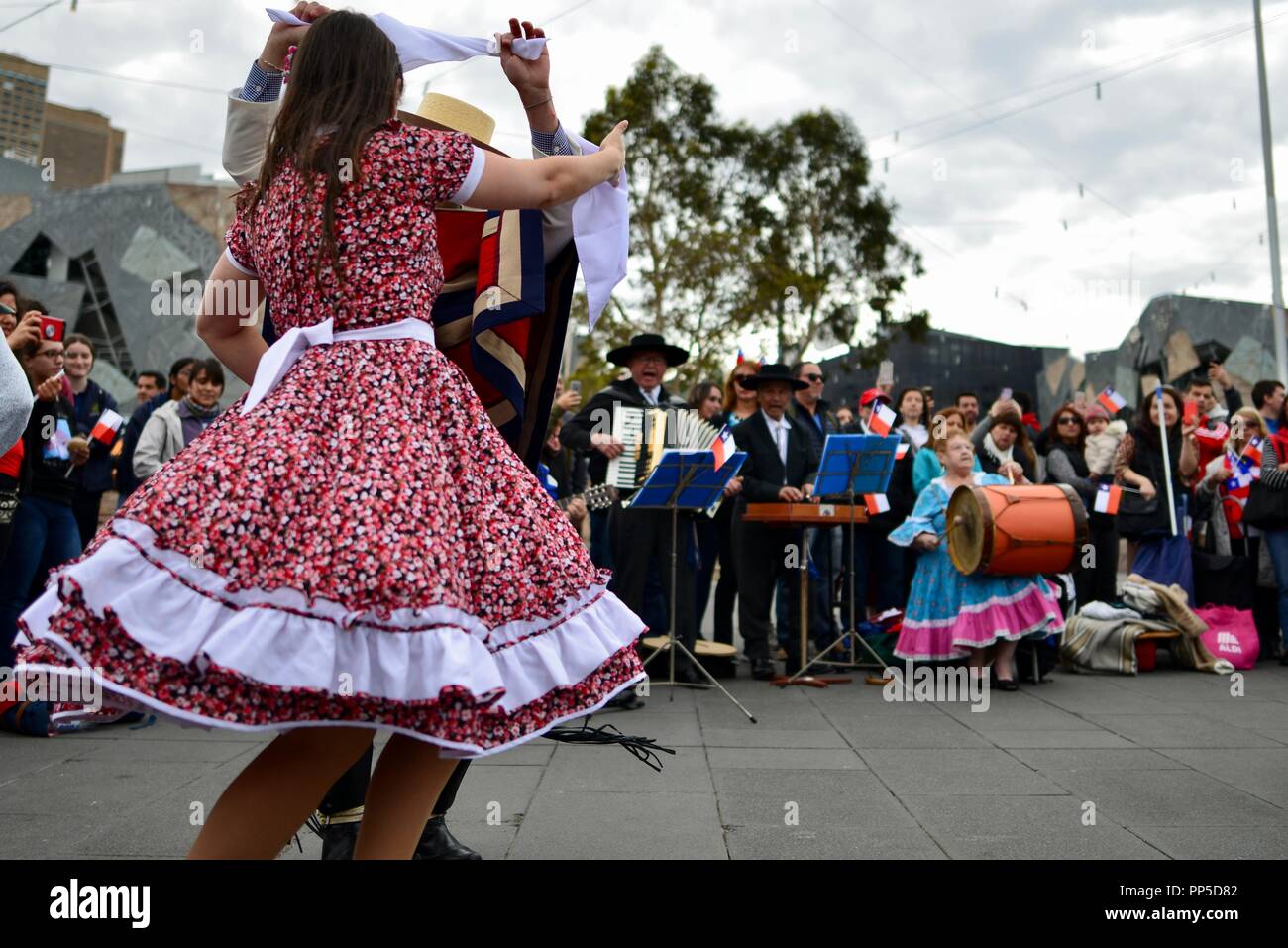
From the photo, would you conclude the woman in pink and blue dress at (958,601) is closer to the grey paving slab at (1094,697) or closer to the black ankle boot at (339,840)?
the grey paving slab at (1094,697)

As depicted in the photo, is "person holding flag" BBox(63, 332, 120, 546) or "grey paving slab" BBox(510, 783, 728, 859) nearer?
"grey paving slab" BBox(510, 783, 728, 859)

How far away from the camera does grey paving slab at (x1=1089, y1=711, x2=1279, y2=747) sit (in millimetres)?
5310

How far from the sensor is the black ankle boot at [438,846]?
295 cm

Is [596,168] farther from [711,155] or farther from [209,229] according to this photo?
[209,229]

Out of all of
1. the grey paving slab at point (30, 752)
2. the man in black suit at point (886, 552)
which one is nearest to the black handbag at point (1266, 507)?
the man in black suit at point (886, 552)

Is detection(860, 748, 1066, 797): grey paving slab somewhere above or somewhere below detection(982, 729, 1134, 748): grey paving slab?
below

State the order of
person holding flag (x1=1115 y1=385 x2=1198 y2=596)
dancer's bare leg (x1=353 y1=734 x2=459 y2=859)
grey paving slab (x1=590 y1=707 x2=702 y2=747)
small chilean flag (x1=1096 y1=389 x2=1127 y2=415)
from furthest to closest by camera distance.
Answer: small chilean flag (x1=1096 y1=389 x2=1127 y2=415) < person holding flag (x1=1115 y1=385 x2=1198 y2=596) < grey paving slab (x1=590 y1=707 x2=702 y2=747) < dancer's bare leg (x1=353 y1=734 x2=459 y2=859)

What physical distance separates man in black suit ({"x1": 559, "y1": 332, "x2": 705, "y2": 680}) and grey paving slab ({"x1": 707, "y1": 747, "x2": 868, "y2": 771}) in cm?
220

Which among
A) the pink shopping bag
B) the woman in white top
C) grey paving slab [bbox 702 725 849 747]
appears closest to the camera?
grey paving slab [bbox 702 725 849 747]

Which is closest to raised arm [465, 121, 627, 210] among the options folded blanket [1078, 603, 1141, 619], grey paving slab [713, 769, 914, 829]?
grey paving slab [713, 769, 914, 829]

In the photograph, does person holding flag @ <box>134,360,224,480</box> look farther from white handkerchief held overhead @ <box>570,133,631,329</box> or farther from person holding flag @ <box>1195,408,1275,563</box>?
person holding flag @ <box>1195,408,1275,563</box>

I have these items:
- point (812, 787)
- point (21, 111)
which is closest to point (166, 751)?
point (812, 787)
